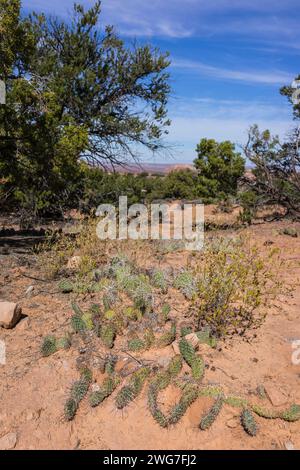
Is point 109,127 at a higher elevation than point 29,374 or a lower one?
higher

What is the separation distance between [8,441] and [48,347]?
1.09 meters

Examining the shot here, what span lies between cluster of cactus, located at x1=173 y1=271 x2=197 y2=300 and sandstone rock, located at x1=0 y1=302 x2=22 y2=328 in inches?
81.2

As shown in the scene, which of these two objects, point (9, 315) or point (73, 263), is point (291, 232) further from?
point (9, 315)

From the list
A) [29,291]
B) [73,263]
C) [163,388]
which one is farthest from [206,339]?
[73,263]

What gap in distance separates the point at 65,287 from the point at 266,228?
24.0 feet

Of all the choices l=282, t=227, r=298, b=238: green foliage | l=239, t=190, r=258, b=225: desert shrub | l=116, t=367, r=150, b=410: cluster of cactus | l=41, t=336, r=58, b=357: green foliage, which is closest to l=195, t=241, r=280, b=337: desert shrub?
l=116, t=367, r=150, b=410: cluster of cactus

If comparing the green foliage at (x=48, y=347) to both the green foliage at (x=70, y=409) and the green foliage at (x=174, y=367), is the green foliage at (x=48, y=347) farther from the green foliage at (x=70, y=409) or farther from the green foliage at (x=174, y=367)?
the green foliage at (x=174, y=367)

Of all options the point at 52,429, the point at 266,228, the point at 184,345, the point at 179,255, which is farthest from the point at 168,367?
the point at 266,228

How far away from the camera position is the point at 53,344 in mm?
4273

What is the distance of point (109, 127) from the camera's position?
41.1 ft

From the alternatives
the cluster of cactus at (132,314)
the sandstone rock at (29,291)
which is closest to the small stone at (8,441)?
the cluster of cactus at (132,314)

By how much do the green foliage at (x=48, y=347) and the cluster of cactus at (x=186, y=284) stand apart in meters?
1.80

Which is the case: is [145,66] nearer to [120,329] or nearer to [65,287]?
[65,287]
